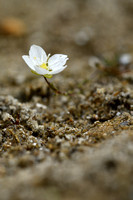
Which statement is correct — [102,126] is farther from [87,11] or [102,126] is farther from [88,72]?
[87,11]

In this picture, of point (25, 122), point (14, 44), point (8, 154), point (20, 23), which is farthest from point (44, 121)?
point (20, 23)

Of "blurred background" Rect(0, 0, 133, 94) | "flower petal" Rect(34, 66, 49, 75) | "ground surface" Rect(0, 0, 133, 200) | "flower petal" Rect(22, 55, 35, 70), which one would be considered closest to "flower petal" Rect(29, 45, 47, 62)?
"flower petal" Rect(22, 55, 35, 70)

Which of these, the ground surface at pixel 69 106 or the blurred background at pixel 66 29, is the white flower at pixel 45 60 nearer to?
the ground surface at pixel 69 106

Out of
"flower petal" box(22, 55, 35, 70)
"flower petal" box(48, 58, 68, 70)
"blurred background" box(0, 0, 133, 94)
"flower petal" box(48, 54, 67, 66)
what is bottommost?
"flower petal" box(22, 55, 35, 70)

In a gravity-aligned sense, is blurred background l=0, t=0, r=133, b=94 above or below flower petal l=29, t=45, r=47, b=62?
above

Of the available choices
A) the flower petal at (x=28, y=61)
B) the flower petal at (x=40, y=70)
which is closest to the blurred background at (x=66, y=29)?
the flower petal at (x=28, y=61)

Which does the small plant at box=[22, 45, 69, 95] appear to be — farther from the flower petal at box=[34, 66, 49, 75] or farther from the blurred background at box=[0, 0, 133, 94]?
the blurred background at box=[0, 0, 133, 94]

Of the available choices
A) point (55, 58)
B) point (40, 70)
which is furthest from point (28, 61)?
point (55, 58)
